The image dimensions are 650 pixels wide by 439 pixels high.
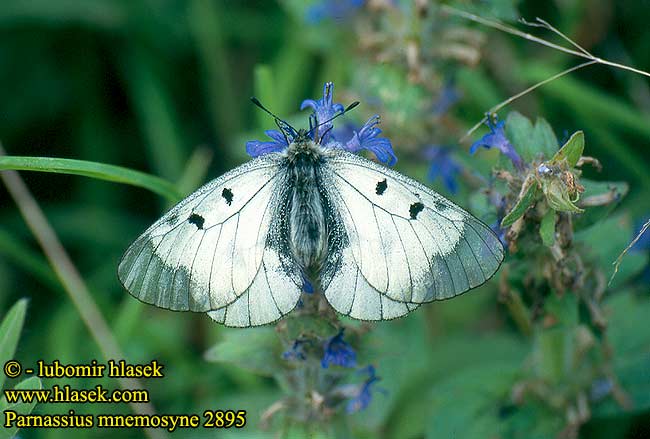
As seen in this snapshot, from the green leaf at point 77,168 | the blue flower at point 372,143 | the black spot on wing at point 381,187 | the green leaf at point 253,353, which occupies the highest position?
the green leaf at point 77,168

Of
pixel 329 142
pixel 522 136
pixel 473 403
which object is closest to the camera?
pixel 522 136

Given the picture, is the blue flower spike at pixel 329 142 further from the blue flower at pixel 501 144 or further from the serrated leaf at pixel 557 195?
the serrated leaf at pixel 557 195

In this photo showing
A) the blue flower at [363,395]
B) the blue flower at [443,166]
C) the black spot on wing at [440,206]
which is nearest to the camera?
the black spot on wing at [440,206]

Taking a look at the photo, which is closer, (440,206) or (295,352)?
(440,206)

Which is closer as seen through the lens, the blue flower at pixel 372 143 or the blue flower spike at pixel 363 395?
the blue flower at pixel 372 143

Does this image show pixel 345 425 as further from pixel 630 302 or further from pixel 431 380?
pixel 630 302

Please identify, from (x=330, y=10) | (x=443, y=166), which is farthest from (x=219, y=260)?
(x=330, y=10)

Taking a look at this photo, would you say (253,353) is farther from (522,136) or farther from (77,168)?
(522,136)

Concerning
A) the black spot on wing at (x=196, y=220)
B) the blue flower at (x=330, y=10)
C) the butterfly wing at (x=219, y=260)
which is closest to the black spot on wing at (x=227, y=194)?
the butterfly wing at (x=219, y=260)
